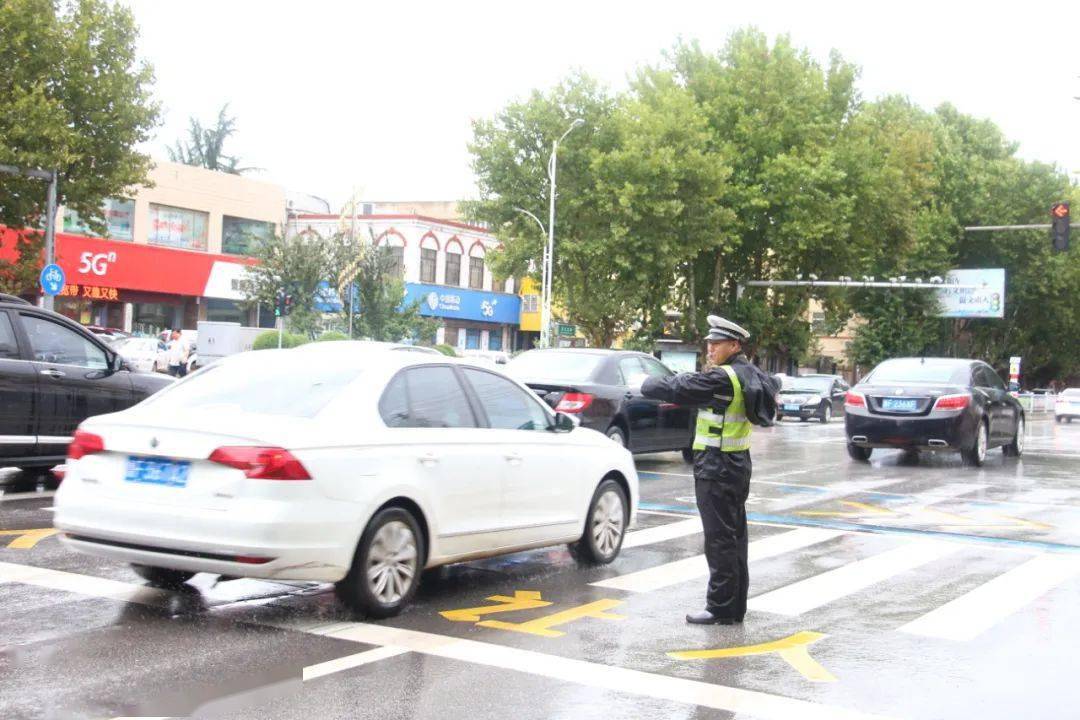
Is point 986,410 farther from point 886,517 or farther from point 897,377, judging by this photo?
point 886,517

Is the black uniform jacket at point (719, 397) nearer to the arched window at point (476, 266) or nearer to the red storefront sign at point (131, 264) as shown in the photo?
the red storefront sign at point (131, 264)

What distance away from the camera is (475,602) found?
7578mm

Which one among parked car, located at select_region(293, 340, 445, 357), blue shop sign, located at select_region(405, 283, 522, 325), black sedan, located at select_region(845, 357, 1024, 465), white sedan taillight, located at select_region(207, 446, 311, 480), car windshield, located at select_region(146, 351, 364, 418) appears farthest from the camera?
blue shop sign, located at select_region(405, 283, 522, 325)

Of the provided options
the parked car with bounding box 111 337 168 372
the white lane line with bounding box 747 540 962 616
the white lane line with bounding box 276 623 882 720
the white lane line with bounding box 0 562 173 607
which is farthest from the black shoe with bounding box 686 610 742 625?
the parked car with bounding box 111 337 168 372

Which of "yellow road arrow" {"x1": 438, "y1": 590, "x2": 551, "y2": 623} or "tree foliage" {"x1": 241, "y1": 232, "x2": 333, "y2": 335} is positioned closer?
"yellow road arrow" {"x1": 438, "y1": 590, "x2": 551, "y2": 623}

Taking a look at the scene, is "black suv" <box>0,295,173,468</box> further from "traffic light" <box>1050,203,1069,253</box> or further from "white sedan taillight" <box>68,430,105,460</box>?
"traffic light" <box>1050,203,1069,253</box>

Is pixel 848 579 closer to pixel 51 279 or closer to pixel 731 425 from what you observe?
pixel 731 425

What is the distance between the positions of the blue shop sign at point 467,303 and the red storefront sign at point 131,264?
39.8 feet

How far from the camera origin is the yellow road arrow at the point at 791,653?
6065 millimetres

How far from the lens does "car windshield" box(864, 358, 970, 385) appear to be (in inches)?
742

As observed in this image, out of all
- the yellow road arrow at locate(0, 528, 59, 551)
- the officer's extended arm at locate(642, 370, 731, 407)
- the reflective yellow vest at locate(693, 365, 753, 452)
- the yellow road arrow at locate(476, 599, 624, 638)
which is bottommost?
the yellow road arrow at locate(476, 599, 624, 638)

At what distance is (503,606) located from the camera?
7.47 metres

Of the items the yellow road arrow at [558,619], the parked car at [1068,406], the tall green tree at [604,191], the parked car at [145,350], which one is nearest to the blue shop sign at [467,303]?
the tall green tree at [604,191]

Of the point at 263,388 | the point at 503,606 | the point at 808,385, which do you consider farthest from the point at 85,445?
the point at 808,385
